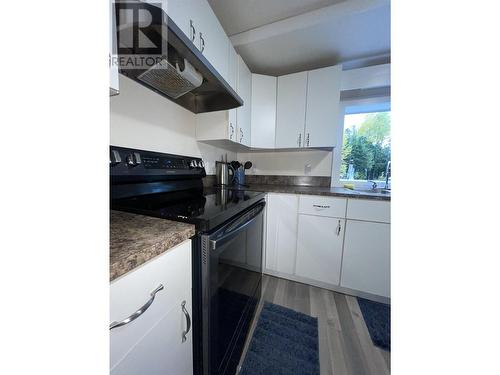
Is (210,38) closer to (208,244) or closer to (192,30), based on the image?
(192,30)

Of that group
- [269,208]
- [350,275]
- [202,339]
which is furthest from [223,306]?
[350,275]

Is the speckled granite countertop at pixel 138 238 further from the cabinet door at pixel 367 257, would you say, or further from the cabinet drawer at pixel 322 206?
the cabinet door at pixel 367 257

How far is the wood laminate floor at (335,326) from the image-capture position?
997 millimetres

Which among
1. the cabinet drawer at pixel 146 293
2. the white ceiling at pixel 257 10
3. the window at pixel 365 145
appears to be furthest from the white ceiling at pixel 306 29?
the cabinet drawer at pixel 146 293

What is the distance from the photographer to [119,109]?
962 millimetres

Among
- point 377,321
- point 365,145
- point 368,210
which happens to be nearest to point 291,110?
point 365,145

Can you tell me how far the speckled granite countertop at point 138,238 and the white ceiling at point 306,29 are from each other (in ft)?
5.02

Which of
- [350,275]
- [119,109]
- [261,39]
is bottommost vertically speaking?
[350,275]

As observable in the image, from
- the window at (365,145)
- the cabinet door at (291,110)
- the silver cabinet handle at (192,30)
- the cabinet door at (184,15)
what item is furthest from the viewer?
the window at (365,145)

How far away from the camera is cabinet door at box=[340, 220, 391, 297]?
142 cm

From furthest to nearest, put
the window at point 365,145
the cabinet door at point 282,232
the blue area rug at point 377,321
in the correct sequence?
the window at point 365,145
the cabinet door at point 282,232
the blue area rug at point 377,321
